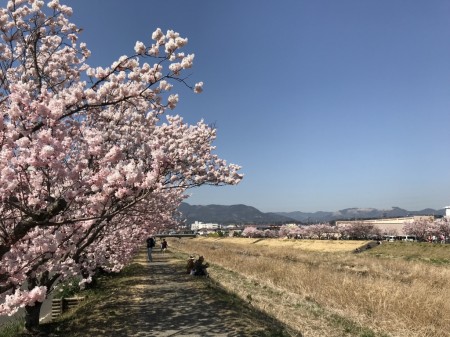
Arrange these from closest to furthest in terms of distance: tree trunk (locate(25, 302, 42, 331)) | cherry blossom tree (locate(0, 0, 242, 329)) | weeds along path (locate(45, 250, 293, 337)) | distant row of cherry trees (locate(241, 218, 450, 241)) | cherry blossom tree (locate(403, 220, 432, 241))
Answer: cherry blossom tree (locate(0, 0, 242, 329)) < weeds along path (locate(45, 250, 293, 337)) < tree trunk (locate(25, 302, 42, 331)) < distant row of cherry trees (locate(241, 218, 450, 241)) < cherry blossom tree (locate(403, 220, 432, 241))

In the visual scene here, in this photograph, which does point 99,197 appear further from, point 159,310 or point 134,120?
point 159,310

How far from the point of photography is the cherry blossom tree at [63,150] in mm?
6148

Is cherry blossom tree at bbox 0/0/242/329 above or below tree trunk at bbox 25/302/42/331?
above

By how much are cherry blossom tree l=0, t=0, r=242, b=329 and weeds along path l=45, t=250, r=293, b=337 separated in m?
1.89

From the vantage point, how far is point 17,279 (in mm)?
7363

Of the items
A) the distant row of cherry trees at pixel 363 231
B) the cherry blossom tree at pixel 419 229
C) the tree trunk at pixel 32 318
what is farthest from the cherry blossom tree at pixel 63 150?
the cherry blossom tree at pixel 419 229

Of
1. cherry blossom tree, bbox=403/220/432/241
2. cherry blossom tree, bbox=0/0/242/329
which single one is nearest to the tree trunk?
cherry blossom tree, bbox=0/0/242/329

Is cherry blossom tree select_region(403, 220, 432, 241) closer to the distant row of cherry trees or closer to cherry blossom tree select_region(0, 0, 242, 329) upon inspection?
the distant row of cherry trees

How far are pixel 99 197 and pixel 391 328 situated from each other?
985 cm

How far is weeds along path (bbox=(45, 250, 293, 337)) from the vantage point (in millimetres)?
10586

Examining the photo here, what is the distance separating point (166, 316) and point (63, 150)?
319 inches

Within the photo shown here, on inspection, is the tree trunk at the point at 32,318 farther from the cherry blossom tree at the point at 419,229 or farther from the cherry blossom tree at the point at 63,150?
the cherry blossom tree at the point at 419,229

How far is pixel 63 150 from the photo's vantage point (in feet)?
19.8

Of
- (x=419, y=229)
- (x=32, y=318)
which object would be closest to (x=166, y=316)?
(x=32, y=318)
